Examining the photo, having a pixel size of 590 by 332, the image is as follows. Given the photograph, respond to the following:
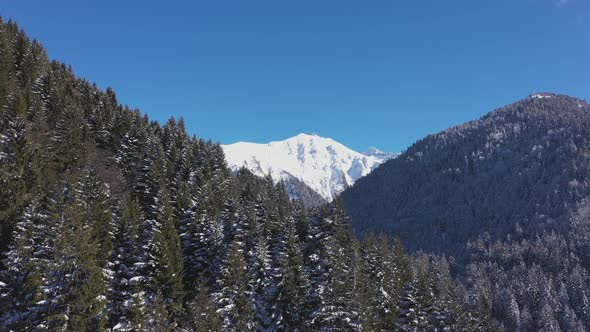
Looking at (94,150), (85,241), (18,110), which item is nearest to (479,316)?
(85,241)

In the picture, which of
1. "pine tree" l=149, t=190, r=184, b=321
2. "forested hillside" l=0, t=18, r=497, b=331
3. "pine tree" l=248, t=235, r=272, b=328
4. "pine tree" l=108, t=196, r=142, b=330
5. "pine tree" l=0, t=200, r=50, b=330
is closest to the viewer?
"pine tree" l=0, t=200, r=50, b=330

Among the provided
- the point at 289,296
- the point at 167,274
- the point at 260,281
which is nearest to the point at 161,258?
the point at 167,274

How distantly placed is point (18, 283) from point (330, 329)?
29.0 meters

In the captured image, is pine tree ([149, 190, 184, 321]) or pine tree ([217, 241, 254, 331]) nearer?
pine tree ([217, 241, 254, 331])

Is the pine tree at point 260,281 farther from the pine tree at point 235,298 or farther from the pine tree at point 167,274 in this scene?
the pine tree at point 167,274

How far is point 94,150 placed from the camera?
78.9 metres

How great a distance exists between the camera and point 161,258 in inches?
1654

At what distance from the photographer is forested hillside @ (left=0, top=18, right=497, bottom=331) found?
30922 millimetres

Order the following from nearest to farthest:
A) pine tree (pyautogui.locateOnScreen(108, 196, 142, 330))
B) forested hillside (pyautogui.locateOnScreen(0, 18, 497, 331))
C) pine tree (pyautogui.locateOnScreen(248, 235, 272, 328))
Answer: forested hillside (pyautogui.locateOnScreen(0, 18, 497, 331)) → pine tree (pyautogui.locateOnScreen(108, 196, 142, 330)) → pine tree (pyautogui.locateOnScreen(248, 235, 272, 328))

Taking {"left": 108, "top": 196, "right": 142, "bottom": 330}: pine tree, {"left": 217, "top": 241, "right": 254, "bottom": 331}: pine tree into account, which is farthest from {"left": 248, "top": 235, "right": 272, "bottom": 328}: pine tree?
{"left": 108, "top": 196, "right": 142, "bottom": 330}: pine tree

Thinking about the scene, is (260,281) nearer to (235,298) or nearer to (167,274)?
(235,298)

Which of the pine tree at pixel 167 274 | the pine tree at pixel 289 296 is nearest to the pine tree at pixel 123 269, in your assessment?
the pine tree at pixel 167 274

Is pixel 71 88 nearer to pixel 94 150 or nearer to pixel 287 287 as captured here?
pixel 94 150

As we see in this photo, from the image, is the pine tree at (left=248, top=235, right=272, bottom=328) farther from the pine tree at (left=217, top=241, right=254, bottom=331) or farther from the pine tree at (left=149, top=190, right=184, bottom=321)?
the pine tree at (left=149, top=190, right=184, bottom=321)
